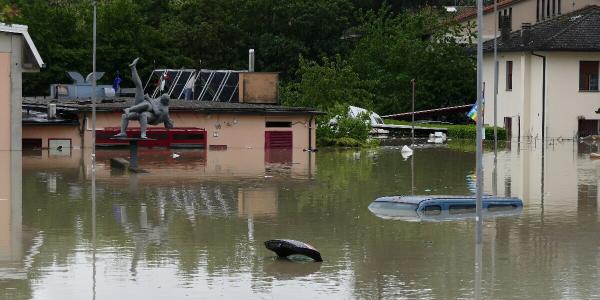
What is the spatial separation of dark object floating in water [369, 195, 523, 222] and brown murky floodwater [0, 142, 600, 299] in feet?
1.70

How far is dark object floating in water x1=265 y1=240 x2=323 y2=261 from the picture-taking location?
23672mm

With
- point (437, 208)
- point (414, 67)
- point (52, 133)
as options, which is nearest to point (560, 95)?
point (414, 67)

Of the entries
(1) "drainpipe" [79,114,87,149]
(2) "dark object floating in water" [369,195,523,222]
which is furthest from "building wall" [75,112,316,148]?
(2) "dark object floating in water" [369,195,523,222]

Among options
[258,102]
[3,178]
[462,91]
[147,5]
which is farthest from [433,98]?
[3,178]

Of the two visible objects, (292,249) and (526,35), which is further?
(526,35)

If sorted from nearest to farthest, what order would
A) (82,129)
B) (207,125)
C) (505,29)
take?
(82,129), (207,125), (505,29)

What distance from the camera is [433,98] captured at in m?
86.8

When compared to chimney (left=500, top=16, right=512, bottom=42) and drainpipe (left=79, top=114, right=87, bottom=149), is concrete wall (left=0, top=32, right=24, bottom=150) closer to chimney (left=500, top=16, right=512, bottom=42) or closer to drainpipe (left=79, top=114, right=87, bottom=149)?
drainpipe (left=79, top=114, right=87, bottom=149)

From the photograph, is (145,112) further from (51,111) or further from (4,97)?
(51,111)

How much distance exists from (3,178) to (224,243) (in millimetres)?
18763

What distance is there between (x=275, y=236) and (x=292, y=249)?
414 cm

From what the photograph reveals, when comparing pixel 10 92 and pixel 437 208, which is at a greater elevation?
pixel 10 92

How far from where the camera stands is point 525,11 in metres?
88.3

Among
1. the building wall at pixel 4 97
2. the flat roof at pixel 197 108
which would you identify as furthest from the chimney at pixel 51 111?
the building wall at pixel 4 97
